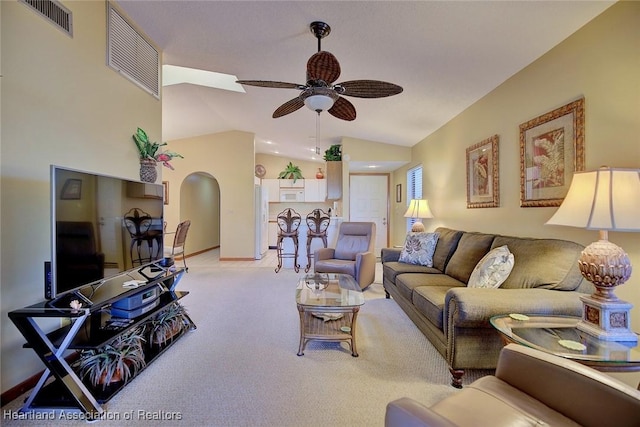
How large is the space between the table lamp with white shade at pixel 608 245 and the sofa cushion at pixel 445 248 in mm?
1779

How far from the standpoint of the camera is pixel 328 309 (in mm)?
2365

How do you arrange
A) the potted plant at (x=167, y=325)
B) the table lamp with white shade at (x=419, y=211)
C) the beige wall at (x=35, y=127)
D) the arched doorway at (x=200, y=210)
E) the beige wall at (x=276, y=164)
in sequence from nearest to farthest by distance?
the beige wall at (x=35, y=127) < the potted plant at (x=167, y=325) < the table lamp with white shade at (x=419, y=211) < the arched doorway at (x=200, y=210) < the beige wall at (x=276, y=164)

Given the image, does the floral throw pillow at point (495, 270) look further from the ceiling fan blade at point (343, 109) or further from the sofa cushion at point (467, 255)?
the ceiling fan blade at point (343, 109)

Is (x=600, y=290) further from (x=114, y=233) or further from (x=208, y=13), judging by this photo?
(x=208, y=13)

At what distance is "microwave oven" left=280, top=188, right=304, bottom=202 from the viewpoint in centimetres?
871

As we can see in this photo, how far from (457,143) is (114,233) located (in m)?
3.96


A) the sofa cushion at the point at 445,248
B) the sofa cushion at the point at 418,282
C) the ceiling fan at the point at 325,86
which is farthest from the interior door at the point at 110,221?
the sofa cushion at the point at 445,248

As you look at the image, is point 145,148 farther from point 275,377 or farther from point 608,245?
point 608,245

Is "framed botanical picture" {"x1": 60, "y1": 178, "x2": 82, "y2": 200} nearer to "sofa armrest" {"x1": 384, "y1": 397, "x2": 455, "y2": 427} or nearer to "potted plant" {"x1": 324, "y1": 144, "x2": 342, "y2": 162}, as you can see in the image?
"sofa armrest" {"x1": 384, "y1": 397, "x2": 455, "y2": 427}

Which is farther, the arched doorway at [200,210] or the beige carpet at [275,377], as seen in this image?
the arched doorway at [200,210]

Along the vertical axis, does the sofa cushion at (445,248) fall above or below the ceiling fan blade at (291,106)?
below

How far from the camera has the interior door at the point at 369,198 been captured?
7301 millimetres

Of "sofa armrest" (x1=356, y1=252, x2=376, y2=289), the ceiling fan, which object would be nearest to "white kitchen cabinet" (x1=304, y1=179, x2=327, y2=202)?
"sofa armrest" (x1=356, y1=252, x2=376, y2=289)

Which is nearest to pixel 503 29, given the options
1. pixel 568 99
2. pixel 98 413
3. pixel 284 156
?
pixel 568 99
